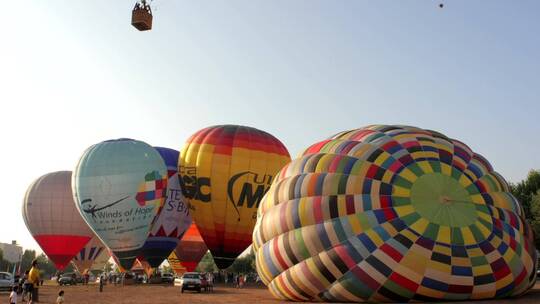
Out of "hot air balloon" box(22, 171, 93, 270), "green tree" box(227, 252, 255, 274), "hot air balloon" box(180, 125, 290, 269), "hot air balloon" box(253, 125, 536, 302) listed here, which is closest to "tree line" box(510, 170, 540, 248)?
"hot air balloon" box(180, 125, 290, 269)

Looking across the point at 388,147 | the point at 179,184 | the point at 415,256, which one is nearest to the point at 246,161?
the point at 179,184

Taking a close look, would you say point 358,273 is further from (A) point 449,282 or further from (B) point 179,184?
(B) point 179,184

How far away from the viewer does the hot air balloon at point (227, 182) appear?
36.2 metres

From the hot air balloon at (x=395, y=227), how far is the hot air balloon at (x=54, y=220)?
33646 millimetres

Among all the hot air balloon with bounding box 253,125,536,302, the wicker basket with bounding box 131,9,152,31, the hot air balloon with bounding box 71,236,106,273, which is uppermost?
the wicker basket with bounding box 131,9,152,31

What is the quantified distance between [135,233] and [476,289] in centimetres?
2524

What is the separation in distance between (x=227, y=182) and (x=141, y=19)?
12.6 m

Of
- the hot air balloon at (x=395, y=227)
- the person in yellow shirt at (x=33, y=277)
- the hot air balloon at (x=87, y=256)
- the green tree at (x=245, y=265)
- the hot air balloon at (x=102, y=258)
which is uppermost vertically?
the hot air balloon at (x=395, y=227)

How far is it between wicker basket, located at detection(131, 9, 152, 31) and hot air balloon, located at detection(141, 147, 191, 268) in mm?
14720

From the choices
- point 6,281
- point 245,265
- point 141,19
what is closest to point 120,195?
point 6,281

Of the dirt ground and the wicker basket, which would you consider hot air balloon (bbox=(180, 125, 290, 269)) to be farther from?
the wicker basket

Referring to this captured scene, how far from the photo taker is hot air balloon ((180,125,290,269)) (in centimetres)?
3619

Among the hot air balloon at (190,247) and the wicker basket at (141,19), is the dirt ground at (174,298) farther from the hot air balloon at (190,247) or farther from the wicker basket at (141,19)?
the hot air balloon at (190,247)

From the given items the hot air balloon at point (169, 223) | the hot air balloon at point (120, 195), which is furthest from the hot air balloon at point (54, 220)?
the hot air balloon at point (120, 195)
